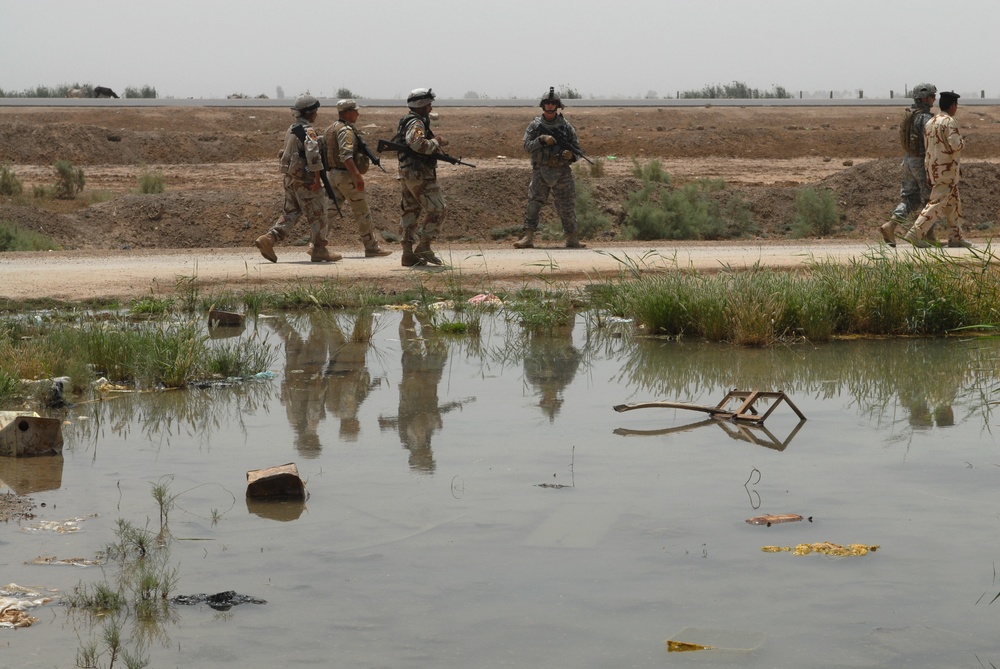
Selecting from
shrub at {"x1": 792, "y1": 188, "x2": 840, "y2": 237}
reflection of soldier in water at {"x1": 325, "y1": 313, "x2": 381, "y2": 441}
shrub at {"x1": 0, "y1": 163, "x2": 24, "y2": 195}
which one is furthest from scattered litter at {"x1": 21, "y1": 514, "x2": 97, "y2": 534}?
shrub at {"x1": 0, "y1": 163, "x2": 24, "y2": 195}

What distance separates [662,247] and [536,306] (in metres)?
6.18

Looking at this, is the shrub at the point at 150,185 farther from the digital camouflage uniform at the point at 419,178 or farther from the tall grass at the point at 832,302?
the tall grass at the point at 832,302

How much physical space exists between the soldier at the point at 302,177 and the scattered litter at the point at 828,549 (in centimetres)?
941

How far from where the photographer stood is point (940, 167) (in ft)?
48.2

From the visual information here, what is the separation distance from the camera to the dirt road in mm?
12781

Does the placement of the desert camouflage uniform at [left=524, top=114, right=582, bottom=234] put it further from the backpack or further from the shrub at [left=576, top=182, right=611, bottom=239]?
the backpack

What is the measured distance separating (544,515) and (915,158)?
11243 millimetres

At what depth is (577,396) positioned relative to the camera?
27.3ft

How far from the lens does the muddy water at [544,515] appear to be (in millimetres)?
4305

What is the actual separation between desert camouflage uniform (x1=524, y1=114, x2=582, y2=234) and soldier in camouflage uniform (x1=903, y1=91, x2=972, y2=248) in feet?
Answer: 12.9

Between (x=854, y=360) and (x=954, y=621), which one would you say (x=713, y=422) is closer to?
(x=854, y=360)

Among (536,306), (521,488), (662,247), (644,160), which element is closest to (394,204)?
(662,247)

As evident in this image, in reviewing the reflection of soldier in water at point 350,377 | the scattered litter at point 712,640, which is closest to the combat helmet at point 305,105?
the reflection of soldier in water at point 350,377

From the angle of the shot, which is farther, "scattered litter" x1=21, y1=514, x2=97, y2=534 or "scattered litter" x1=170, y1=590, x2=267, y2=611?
"scattered litter" x1=21, y1=514, x2=97, y2=534
